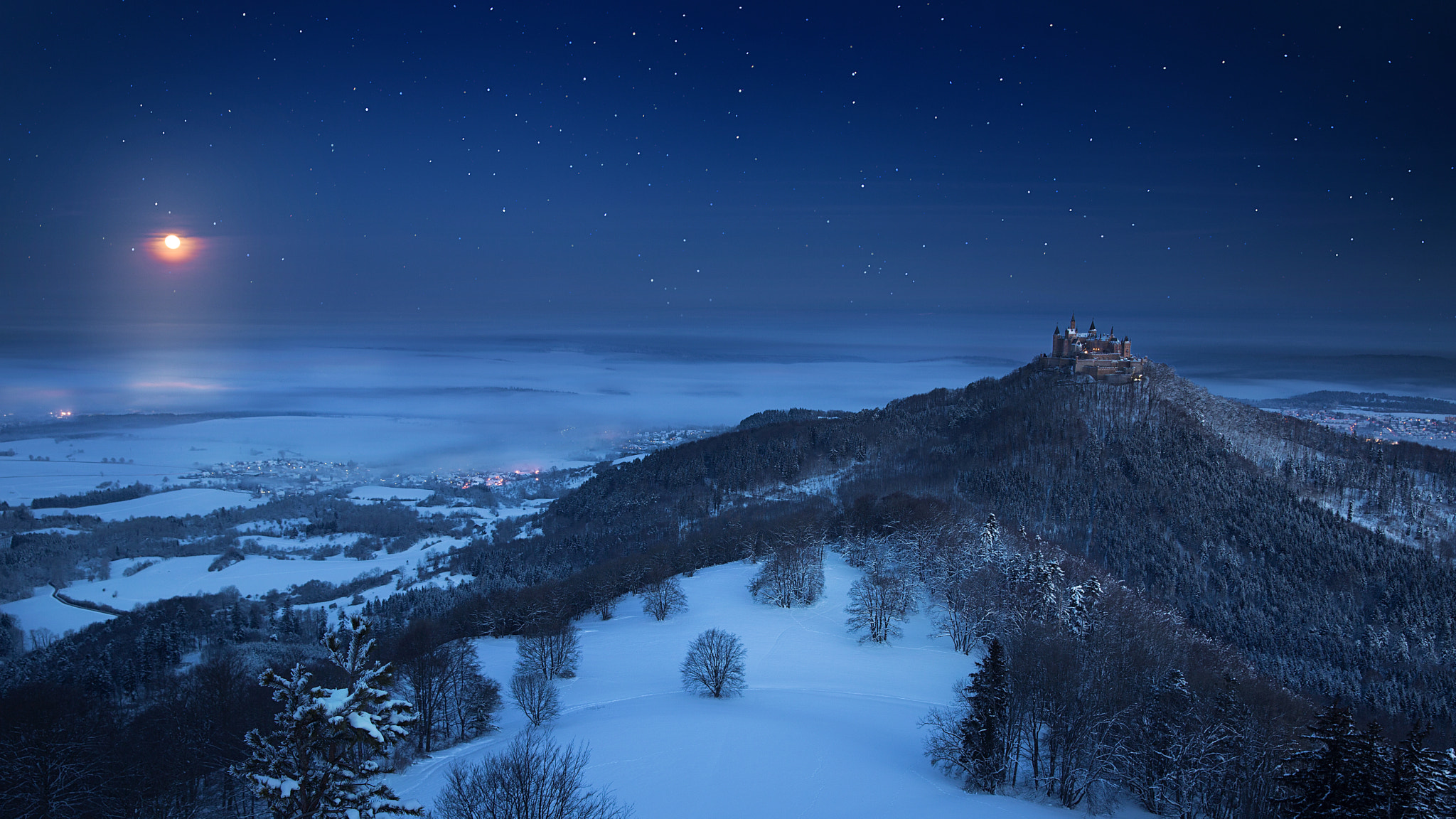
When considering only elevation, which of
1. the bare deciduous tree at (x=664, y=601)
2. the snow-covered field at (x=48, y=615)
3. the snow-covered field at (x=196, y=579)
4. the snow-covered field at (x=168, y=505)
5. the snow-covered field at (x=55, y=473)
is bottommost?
the snow-covered field at (x=196, y=579)

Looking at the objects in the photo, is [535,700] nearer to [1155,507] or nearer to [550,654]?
[550,654]

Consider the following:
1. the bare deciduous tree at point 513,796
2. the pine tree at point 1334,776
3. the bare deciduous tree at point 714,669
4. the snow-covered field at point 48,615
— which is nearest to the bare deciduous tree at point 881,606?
the bare deciduous tree at point 714,669

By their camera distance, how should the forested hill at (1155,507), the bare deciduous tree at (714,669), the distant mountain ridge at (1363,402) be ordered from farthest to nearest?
the distant mountain ridge at (1363,402) → the forested hill at (1155,507) → the bare deciduous tree at (714,669)

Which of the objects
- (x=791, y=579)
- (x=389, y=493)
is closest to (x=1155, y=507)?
(x=791, y=579)

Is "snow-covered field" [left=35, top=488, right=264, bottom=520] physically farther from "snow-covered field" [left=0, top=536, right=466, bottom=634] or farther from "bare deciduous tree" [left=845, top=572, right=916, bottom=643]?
"bare deciduous tree" [left=845, top=572, right=916, bottom=643]

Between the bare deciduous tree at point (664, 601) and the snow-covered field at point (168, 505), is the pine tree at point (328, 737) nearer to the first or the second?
the bare deciduous tree at point (664, 601)

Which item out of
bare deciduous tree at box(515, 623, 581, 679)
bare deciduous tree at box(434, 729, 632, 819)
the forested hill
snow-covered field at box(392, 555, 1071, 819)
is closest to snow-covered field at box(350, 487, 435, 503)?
the forested hill

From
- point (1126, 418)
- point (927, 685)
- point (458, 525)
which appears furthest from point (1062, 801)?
point (458, 525)
